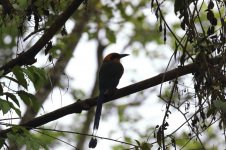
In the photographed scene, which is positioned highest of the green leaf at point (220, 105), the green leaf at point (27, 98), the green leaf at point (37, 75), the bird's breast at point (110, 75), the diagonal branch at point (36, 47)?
the bird's breast at point (110, 75)

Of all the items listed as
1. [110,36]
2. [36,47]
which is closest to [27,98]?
[36,47]

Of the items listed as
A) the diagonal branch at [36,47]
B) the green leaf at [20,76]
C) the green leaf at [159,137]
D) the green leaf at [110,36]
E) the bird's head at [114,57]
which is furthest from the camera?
the green leaf at [110,36]

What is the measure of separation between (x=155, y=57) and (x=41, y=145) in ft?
27.5

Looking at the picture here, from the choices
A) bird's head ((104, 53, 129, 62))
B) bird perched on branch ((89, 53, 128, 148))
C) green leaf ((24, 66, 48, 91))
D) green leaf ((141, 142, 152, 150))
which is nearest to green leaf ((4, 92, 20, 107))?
green leaf ((24, 66, 48, 91))

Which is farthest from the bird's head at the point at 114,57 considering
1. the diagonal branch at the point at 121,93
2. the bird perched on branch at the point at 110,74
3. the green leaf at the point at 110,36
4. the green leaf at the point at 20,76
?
the green leaf at the point at 20,76

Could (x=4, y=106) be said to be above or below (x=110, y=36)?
below

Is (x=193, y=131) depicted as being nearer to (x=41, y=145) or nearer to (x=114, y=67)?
(x=41, y=145)

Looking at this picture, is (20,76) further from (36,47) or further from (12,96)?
(36,47)

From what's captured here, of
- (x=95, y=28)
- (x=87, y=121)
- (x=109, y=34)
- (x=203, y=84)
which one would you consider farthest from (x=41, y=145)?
(x=87, y=121)

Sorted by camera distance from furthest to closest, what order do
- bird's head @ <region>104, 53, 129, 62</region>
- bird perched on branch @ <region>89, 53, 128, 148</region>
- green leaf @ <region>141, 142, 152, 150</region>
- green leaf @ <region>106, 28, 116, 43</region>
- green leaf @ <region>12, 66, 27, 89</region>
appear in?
green leaf @ <region>106, 28, 116, 43</region>, bird's head @ <region>104, 53, 129, 62</region>, bird perched on branch @ <region>89, 53, 128, 148</region>, green leaf @ <region>12, 66, 27, 89</region>, green leaf @ <region>141, 142, 152, 150</region>

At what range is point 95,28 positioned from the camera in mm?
6797

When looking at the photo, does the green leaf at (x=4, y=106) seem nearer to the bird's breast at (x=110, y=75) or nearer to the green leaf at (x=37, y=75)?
the green leaf at (x=37, y=75)

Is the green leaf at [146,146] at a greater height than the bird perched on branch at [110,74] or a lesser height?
lesser

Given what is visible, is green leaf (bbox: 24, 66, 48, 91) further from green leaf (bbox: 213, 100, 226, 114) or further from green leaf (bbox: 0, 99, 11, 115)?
green leaf (bbox: 213, 100, 226, 114)
